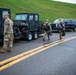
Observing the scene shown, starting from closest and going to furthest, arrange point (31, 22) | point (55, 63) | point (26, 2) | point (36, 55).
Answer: point (55, 63) < point (36, 55) < point (31, 22) < point (26, 2)

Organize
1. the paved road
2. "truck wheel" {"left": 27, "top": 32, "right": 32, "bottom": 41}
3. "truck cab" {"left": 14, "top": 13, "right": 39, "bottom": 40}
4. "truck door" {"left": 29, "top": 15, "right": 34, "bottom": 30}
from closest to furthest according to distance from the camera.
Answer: the paved road < "truck cab" {"left": 14, "top": 13, "right": 39, "bottom": 40} < "truck wheel" {"left": 27, "top": 32, "right": 32, "bottom": 41} < "truck door" {"left": 29, "top": 15, "right": 34, "bottom": 30}

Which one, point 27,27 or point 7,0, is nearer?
point 27,27

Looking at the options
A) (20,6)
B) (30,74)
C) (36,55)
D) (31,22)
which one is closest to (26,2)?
(20,6)

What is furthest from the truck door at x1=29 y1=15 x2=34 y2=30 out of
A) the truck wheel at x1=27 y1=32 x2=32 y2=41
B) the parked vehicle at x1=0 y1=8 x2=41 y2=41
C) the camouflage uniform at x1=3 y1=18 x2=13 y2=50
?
the camouflage uniform at x1=3 y1=18 x2=13 y2=50

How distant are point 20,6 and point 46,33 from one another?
28315 mm

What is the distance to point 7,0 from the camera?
4697cm

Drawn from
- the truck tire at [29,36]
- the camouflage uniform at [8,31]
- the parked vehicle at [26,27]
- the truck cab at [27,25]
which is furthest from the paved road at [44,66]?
the truck tire at [29,36]

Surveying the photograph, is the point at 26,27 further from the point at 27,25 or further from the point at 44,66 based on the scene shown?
the point at 44,66

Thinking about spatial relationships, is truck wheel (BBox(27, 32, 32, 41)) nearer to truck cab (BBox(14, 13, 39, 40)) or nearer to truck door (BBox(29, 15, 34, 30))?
truck cab (BBox(14, 13, 39, 40))

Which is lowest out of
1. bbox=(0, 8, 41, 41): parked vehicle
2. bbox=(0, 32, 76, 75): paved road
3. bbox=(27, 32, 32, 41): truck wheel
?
bbox=(0, 32, 76, 75): paved road

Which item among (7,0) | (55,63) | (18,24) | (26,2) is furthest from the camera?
(26,2)

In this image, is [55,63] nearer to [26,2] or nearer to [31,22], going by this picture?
[31,22]

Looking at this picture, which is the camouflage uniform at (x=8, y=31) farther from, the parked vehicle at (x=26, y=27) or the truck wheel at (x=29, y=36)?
the truck wheel at (x=29, y=36)

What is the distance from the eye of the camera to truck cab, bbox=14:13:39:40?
19.4 meters
